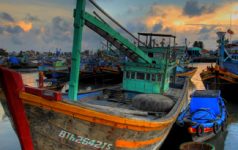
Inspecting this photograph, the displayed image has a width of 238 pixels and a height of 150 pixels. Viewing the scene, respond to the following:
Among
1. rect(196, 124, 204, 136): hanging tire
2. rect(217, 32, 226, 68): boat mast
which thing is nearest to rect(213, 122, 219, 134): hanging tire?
rect(196, 124, 204, 136): hanging tire

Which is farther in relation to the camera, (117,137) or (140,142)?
(140,142)

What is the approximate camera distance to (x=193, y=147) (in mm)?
11547

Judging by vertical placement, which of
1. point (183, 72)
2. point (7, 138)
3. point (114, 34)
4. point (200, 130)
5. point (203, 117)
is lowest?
point (7, 138)

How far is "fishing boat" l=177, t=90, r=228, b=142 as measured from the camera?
1283 cm

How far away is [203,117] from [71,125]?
862cm

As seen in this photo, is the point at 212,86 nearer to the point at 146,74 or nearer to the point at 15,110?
the point at 146,74

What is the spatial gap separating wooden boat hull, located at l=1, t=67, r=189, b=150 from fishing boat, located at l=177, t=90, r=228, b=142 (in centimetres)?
573

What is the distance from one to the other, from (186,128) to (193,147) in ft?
4.72

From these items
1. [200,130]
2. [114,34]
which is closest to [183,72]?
[200,130]

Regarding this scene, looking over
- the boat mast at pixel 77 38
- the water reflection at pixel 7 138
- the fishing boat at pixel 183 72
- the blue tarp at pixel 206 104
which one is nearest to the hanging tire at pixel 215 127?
the blue tarp at pixel 206 104

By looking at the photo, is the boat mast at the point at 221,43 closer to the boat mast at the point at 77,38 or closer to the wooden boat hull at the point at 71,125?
the boat mast at the point at 77,38

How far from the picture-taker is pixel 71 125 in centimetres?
734

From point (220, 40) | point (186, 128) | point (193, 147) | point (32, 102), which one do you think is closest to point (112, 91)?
point (186, 128)

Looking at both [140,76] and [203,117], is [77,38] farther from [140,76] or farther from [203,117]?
[203,117]
